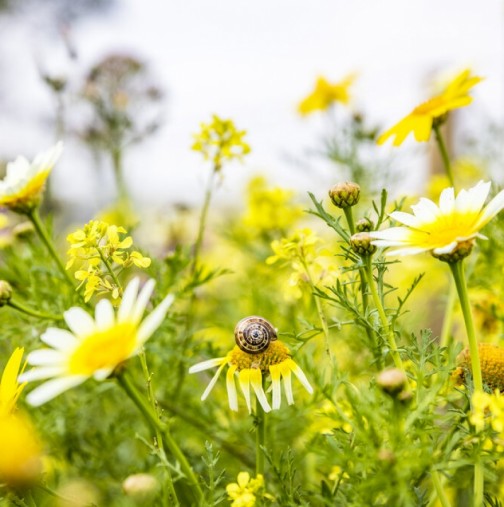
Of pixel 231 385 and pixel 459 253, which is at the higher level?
pixel 459 253

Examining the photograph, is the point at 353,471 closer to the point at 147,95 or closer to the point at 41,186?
the point at 41,186

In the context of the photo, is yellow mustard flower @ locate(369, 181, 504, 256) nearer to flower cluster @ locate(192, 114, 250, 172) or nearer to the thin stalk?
the thin stalk

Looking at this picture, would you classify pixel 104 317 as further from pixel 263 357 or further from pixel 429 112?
pixel 429 112

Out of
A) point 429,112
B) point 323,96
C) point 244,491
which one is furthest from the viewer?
point 323,96

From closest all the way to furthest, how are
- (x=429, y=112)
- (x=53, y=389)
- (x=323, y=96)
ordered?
1. (x=53, y=389)
2. (x=429, y=112)
3. (x=323, y=96)

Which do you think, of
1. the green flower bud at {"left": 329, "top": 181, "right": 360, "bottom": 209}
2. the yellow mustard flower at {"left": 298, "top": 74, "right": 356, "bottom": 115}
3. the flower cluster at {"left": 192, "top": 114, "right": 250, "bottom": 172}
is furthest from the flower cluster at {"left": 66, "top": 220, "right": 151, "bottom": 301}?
the yellow mustard flower at {"left": 298, "top": 74, "right": 356, "bottom": 115}

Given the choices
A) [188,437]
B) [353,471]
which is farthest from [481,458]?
[188,437]

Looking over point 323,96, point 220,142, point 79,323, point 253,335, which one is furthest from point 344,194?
point 323,96
